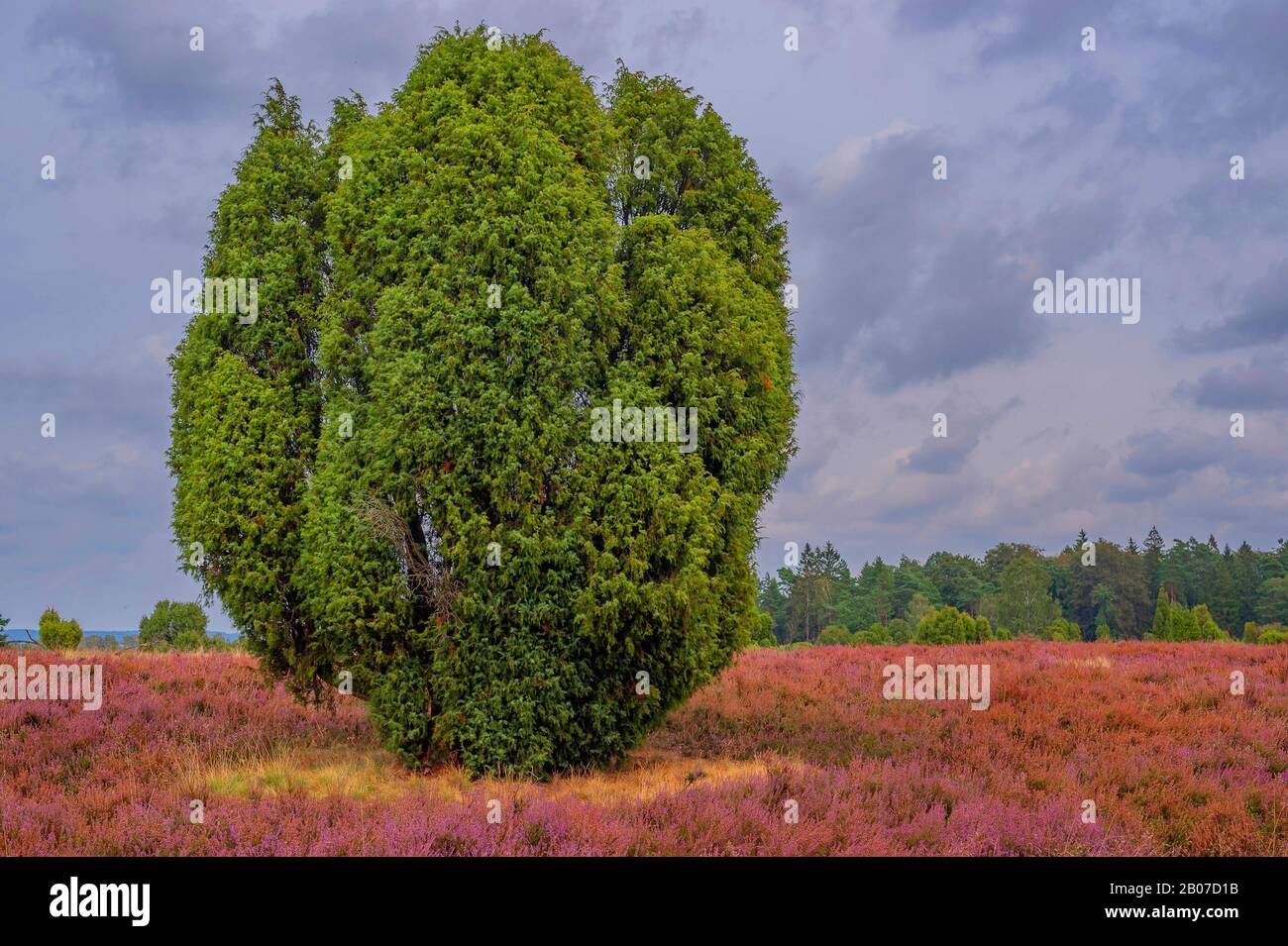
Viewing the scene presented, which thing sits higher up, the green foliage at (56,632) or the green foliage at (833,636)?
the green foliage at (56,632)

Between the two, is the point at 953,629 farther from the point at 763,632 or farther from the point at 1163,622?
the point at 1163,622

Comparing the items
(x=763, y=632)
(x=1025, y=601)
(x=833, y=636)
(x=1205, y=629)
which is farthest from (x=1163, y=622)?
(x=1025, y=601)

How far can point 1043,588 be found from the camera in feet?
242

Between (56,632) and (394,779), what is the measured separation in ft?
63.4

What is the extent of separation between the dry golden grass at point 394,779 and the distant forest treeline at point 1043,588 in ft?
205

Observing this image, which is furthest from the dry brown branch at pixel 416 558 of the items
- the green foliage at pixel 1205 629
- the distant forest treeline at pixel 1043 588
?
the distant forest treeline at pixel 1043 588

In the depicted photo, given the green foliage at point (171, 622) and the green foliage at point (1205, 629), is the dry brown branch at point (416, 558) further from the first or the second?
the green foliage at point (1205, 629)

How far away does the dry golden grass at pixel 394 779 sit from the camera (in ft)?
34.9

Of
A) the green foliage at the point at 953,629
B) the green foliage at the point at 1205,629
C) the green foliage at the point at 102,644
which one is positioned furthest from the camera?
the green foliage at the point at 1205,629

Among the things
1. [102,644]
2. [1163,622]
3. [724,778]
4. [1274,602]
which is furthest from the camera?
[1274,602]
